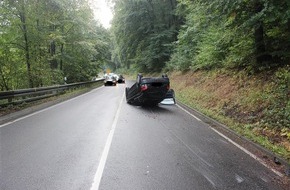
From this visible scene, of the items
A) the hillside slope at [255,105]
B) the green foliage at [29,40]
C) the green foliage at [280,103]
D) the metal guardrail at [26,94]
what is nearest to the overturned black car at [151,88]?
the hillside slope at [255,105]

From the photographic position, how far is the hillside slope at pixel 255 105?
7.30 m

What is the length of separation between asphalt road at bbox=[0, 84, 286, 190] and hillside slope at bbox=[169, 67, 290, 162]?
104cm

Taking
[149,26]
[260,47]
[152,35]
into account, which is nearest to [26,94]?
[260,47]

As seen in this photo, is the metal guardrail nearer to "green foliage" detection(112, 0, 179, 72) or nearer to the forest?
the forest

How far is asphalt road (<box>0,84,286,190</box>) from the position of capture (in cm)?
461

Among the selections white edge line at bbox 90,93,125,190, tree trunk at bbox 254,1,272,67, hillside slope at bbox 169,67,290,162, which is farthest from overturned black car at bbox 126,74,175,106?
white edge line at bbox 90,93,125,190

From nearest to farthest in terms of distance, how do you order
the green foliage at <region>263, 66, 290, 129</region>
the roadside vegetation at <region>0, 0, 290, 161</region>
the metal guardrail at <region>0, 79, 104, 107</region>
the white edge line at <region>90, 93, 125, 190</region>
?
the white edge line at <region>90, 93, 125, 190</region> → the green foliage at <region>263, 66, 290, 129</region> → the roadside vegetation at <region>0, 0, 290, 161</region> → the metal guardrail at <region>0, 79, 104, 107</region>

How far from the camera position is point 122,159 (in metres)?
5.78

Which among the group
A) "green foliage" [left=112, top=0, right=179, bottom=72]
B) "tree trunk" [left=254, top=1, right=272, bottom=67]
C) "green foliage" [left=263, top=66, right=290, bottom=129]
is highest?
"green foliage" [left=112, top=0, right=179, bottom=72]

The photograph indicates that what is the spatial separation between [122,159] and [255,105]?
6.02 metres

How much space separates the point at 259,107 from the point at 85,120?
21.1 ft

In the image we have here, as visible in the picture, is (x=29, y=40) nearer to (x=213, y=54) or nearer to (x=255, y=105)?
(x=213, y=54)

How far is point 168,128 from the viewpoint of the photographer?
898 centimetres

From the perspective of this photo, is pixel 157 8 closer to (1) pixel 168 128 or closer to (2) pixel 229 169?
(1) pixel 168 128
